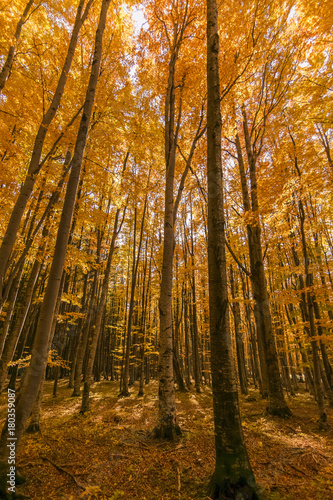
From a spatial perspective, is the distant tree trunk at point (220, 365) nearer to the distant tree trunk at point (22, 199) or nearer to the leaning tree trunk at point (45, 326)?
the leaning tree trunk at point (45, 326)

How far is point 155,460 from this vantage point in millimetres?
4164

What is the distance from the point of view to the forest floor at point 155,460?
3262 millimetres

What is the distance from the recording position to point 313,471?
3709mm

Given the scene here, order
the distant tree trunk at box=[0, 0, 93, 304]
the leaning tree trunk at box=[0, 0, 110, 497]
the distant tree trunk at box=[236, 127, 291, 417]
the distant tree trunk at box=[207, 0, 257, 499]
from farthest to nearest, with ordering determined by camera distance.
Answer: the distant tree trunk at box=[236, 127, 291, 417] → the distant tree trunk at box=[0, 0, 93, 304] → the leaning tree trunk at box=[0, 0, 110, 497] → the distant tree trunk at box=[207, 0, 257, 499]

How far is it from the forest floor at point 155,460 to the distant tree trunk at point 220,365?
46 centimetres

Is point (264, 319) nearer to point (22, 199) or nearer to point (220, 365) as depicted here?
point (220, 365)

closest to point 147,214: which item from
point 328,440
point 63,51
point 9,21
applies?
point 63,51

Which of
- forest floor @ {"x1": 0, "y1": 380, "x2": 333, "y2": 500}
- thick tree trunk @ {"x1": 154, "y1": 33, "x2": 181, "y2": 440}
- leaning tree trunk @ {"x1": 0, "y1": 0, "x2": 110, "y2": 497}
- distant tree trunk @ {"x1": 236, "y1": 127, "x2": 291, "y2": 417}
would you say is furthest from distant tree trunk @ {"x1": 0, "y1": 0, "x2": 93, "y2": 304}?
distant tree trunk @ {"x1": 236, "y1": 127, "x2": 291, "y2": 417}

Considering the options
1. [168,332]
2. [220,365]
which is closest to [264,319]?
[168,332]

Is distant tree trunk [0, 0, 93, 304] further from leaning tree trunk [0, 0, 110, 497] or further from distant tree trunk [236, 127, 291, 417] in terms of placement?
distant tree trunk [236, 127, 291, 417]

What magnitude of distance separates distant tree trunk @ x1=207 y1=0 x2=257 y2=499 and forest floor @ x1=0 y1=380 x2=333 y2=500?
463 millimetres

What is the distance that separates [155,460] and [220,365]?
2857 millimetres

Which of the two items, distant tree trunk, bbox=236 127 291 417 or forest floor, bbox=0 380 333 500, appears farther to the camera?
distant tree trunk, bbox=236 127 291 417

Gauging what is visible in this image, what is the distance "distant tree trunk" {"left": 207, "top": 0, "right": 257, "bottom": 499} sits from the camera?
258 centimetres
